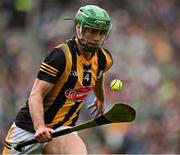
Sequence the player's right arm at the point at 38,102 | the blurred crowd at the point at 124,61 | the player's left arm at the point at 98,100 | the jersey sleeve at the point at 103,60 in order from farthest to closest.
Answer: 1. the blurred crowd at the point at 124,61
2. the player's left arm at the point at 98,100
3. the jersey sleeve at the point at 103,60
4. the player's right arm at the point at 38,102

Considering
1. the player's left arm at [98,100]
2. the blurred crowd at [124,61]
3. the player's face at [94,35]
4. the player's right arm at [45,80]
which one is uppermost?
the player's face at [94,35]

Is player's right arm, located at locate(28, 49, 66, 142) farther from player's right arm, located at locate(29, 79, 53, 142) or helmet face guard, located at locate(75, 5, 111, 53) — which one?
helmet face guard, located at locate(75, 5, 111, 53)

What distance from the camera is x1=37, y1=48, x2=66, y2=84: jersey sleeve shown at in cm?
814

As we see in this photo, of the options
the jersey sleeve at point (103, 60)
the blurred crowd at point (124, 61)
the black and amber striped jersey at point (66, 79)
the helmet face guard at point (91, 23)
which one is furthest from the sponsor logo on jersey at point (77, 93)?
the blurred crowd at point (124, 61)

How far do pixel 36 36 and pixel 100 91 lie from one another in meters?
8.09

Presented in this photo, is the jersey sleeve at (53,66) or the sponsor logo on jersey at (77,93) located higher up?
the jersey sleeve at (53,66)

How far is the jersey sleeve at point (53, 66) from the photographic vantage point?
814 cm

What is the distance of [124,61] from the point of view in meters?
16.4

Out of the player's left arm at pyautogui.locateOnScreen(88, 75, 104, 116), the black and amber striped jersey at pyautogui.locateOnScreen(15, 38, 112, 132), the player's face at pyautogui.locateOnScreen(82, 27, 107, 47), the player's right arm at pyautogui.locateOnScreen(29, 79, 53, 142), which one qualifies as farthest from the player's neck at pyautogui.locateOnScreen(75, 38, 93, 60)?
the player's left arm at pyautogui.locateOnScreen(88, 75, 104, 116)

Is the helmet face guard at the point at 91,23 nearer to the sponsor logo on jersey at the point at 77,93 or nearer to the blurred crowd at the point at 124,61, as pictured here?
the sponsor logo on jersey at the point at 77,93

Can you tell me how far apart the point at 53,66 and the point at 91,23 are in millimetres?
488

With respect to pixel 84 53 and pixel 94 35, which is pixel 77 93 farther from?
pixel 94 35

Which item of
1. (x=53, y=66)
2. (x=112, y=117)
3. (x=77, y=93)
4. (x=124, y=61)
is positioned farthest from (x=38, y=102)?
(x=124, y=61)

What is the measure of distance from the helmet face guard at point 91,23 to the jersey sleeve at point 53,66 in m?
0.23
